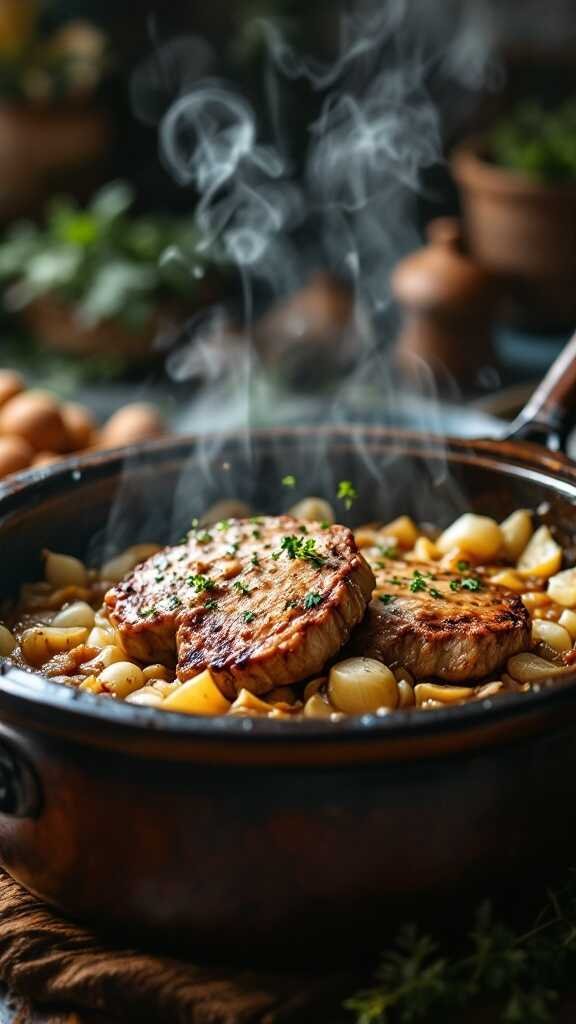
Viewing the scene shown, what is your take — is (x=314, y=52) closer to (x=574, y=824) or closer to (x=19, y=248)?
(x=19, y=248)

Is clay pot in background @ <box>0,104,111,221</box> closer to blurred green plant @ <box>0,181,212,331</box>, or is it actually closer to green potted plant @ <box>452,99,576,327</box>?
blurred green plant @ <box>0,181,212,331</box>

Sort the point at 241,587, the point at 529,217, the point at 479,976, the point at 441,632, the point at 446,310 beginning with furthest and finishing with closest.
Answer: the point at 529,217
the point at 446,310
the point at 241,587
the point at 441,632
the point at 479,976

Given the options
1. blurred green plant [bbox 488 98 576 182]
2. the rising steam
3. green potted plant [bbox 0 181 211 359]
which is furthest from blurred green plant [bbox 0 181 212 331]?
blurred green plant [bbox 488 98 576 182]

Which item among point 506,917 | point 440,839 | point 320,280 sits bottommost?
point 320,280

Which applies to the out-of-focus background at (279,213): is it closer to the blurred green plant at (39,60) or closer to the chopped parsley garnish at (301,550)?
the blurred green plant at (39,60)

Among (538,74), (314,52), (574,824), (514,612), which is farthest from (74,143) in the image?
(574,824)

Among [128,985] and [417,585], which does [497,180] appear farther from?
[128,985]

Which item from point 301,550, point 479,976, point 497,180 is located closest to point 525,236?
point 497,180
